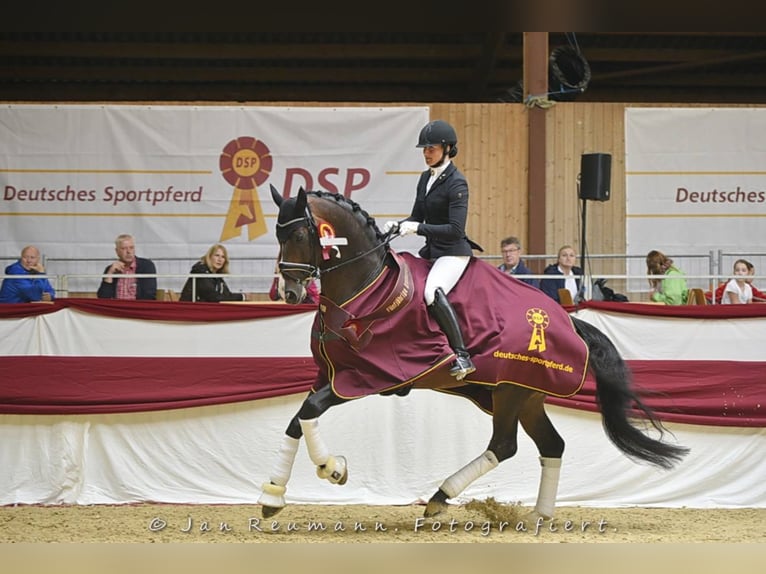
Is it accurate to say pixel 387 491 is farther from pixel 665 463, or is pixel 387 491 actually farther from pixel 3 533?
pixel 3 533

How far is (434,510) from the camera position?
16.4 feet

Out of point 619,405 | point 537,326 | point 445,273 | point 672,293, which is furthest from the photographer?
point 672,293

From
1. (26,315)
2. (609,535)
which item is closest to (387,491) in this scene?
(609,535)

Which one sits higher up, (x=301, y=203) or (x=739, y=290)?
(x=301, y=203)

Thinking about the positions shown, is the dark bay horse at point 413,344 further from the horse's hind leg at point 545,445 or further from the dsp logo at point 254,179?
the dsp logo at point 254,179

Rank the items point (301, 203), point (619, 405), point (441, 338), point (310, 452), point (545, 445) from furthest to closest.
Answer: point (545, 445), point (619, 405), point (441, 338), point (310, 452), point (301, 203)

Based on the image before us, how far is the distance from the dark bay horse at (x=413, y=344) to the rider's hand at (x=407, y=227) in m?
0.10

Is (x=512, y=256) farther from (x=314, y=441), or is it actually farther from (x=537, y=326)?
(x=314, y=441)

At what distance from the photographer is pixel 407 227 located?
470cm

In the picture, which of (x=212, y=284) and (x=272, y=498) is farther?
(x=212, y=284)

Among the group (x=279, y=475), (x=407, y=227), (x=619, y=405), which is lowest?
(x=279, y=475)

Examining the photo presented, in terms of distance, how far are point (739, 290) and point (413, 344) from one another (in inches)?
145

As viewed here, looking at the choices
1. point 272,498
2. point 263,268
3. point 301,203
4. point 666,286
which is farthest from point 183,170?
point 272,498

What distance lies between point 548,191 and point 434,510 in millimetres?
5211
